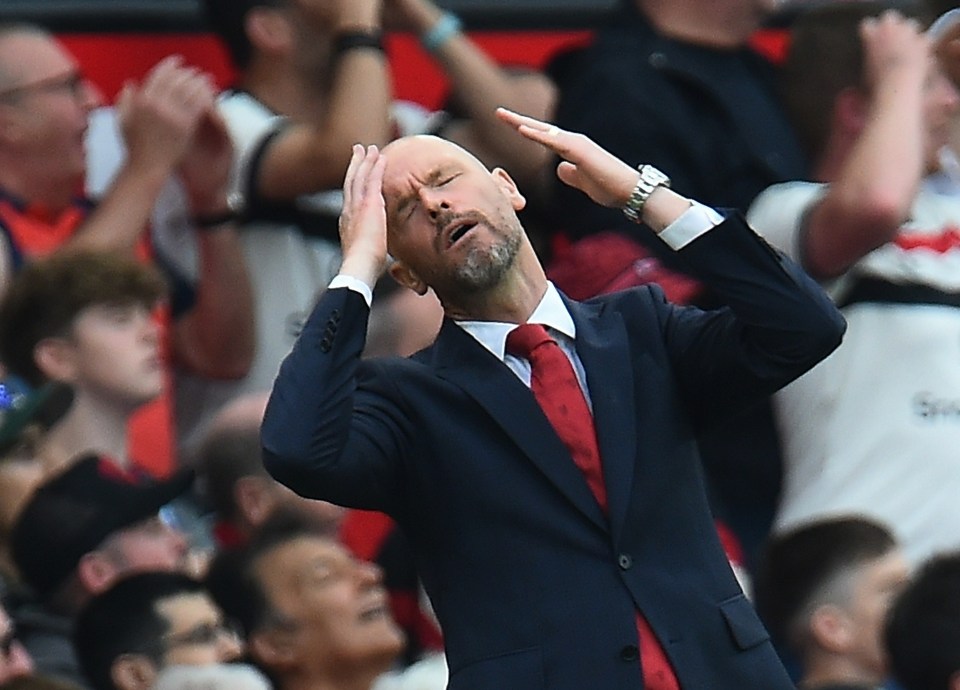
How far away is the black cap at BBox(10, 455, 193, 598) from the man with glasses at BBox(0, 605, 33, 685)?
0.32 metres

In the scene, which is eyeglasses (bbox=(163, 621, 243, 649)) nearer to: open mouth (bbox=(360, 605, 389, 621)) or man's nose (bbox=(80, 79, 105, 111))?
open mouth (bbox=(360, 605, 389, 621))

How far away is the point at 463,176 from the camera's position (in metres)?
3.09

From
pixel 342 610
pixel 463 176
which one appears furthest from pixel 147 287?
pixel 463 176

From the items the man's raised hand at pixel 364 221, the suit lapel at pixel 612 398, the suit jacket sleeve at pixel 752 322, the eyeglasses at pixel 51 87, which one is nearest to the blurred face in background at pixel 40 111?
the eyeglasses at pixel 51 87

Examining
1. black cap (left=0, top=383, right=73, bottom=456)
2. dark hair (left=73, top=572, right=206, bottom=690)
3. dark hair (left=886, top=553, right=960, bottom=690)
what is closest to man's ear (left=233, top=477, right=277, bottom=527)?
black cap (left=0, top=383, right=73, bottom=456)

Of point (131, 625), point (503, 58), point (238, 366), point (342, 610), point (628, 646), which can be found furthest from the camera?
point (503, 58)

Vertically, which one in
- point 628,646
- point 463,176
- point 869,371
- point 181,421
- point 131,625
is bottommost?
point 181,421

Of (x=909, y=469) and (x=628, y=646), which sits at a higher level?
(x=628, y=646)

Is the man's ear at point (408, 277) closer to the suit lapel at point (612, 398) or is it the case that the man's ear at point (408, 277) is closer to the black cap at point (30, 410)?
the suit lapel at point (612, 398)

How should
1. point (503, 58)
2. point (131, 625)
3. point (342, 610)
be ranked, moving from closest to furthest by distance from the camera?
1. point (131, 625)
2. point (342, 610)
3. point (503, 58)

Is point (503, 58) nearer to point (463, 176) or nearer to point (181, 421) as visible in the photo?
point (181, 421)

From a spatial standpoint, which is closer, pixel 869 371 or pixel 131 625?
pixel 131 625

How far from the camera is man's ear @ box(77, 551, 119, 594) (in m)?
4.49

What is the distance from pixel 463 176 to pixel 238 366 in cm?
214
